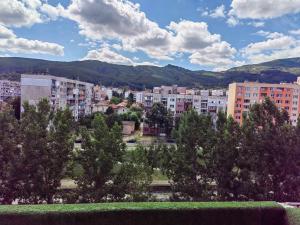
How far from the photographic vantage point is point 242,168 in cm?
1560

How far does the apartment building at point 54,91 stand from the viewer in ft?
156

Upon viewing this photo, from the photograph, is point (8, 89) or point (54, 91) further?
point (8, 89)

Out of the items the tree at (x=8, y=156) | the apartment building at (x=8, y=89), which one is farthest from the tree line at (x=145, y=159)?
the apartment building at (x=8, y=89)

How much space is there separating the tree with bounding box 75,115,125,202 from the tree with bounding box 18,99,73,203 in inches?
33.1

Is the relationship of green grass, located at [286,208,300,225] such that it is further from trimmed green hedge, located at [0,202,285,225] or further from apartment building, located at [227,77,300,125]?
apartment building, located at [227,77,300,125]

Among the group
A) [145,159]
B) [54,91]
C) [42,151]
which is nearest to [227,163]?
[145,159]

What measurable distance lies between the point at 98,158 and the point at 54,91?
36976 mm

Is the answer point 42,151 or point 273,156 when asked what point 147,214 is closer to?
point 42,151

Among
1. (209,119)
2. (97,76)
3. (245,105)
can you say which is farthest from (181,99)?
(97,76)

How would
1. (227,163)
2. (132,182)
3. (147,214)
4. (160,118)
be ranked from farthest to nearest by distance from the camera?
(160,118) → (227,163) → (132,182) → (147,214)

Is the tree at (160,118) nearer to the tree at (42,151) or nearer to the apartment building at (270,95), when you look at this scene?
the apartment building at (270,95)

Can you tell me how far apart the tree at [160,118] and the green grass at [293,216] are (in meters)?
44.5

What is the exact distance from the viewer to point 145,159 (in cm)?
1568

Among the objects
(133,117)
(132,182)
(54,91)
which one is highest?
(54,91)
